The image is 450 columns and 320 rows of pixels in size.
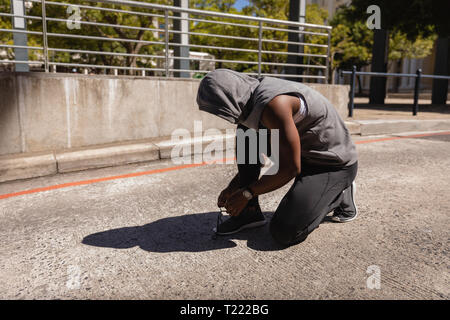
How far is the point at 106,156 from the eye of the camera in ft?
17.9

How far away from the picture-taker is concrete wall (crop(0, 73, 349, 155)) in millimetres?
5180

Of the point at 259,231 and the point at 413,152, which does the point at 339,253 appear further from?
the point at 413,152

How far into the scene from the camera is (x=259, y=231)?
319 cm

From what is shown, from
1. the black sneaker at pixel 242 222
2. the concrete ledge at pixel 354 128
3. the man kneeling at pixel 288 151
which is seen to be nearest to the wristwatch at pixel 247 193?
the man kneeling at pixel 288 151

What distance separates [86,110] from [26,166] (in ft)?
4.19

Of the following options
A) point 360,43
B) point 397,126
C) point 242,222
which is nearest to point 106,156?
point 242,222

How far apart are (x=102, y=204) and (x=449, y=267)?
2.98 meters

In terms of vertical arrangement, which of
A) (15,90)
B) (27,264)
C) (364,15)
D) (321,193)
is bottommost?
(27,264)

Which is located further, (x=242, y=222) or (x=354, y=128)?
(x=354, y=128)

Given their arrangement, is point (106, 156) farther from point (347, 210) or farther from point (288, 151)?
point (288, 151)

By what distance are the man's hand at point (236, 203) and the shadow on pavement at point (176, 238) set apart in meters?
0.39

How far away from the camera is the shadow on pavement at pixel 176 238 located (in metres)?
2.90

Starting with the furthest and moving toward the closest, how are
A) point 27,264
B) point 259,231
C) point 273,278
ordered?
point 259,231 → point 27,264 → point 273,278

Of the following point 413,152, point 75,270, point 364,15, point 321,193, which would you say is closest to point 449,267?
point 321,193
